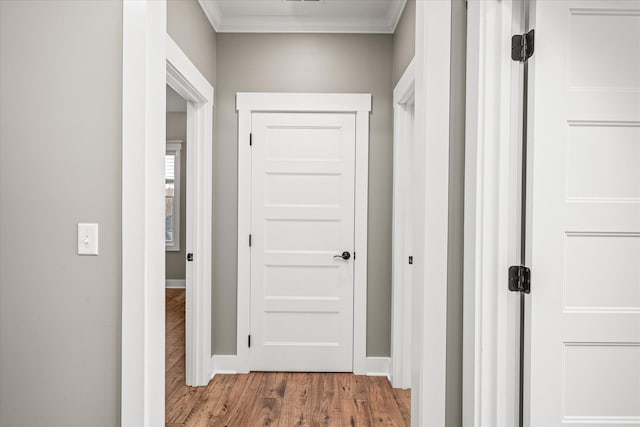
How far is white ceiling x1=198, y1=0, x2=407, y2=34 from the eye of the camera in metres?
2.92

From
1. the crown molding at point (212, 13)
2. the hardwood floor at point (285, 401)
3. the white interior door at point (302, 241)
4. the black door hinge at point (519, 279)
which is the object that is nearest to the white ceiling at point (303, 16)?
the crown molding at point (212, 13)

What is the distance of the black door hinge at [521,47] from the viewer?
1354mm

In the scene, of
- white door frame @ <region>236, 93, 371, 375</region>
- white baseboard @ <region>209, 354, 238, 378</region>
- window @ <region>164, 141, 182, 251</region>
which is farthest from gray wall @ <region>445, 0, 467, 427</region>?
window @ <region>164, 141, 182, 251</region>

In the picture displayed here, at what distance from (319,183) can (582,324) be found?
2149mm

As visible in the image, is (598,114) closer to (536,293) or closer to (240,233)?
(536,293)

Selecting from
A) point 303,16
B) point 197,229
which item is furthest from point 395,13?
point 197,229

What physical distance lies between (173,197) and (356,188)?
4120 mm

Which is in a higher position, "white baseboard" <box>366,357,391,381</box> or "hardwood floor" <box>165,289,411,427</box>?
"white baseboard" <box>366,357,391,381</box>

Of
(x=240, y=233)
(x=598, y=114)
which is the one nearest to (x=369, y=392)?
(x=240, y=233)

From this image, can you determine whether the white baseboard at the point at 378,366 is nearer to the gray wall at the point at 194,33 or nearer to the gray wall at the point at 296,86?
the gray wall at the point at 296,86

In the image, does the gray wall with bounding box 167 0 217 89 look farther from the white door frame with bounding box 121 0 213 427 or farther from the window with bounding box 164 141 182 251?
the window with bounding box 164 141 182 251

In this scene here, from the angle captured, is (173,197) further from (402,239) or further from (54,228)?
(54,228)

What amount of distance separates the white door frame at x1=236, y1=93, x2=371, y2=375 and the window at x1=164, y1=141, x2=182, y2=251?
3622 mm

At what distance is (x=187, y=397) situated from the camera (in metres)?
2.80
